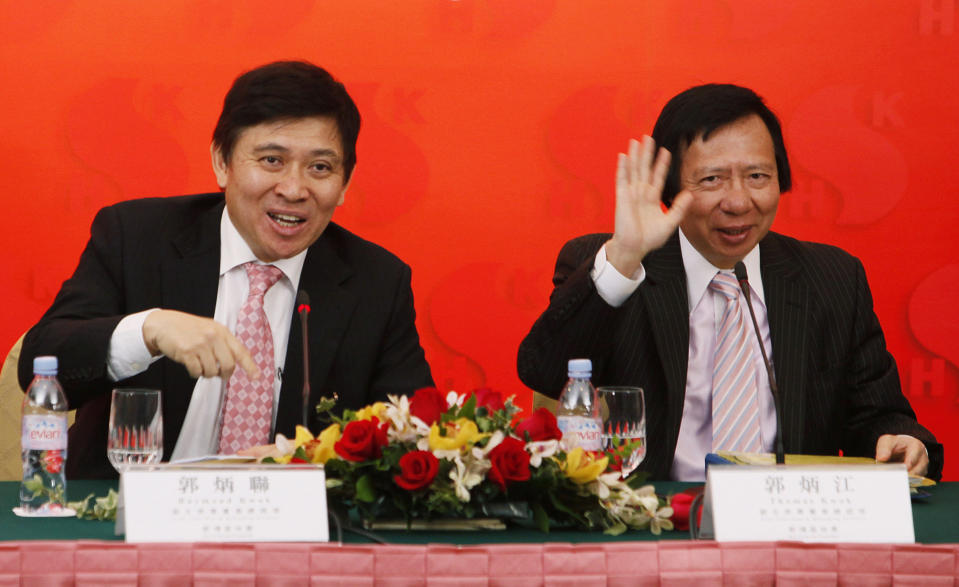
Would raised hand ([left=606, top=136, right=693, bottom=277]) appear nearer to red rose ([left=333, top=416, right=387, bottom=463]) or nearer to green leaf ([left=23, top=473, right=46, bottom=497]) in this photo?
red rose ([left=333, top=416, right=387, bottom=463])

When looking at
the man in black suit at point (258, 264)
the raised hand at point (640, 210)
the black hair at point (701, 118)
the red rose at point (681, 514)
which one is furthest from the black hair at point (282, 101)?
the red rose at point (681, 514)

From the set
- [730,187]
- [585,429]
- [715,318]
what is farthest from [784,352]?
[585,429]

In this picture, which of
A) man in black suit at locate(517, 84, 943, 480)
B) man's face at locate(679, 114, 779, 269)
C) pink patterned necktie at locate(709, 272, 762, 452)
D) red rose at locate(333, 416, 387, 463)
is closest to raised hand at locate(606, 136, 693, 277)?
man in black suit at locate(517, 84, 943, 480)

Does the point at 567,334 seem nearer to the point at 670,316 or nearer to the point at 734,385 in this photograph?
the point at 670,316

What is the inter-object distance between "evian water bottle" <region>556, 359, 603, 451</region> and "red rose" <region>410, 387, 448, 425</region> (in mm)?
243

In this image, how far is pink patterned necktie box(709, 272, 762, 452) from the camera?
224cm

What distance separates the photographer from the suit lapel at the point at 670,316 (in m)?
2.26

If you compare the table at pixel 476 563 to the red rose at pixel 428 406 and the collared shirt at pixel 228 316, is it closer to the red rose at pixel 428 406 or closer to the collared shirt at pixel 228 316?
the red rose at pixel 428 406

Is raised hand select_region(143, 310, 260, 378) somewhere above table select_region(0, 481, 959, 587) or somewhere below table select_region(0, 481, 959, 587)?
above

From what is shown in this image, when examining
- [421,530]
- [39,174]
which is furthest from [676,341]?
[39,174]

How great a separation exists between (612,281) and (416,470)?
2.73 feet

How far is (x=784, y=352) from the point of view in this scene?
7.65ft

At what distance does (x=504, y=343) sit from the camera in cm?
338

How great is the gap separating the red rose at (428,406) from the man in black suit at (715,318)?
2.39ft
